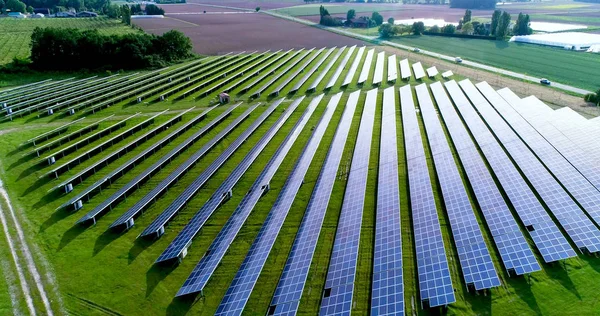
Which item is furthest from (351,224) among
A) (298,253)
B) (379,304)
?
(379,304)

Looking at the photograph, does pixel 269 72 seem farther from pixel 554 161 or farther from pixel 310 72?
pixel 554 161

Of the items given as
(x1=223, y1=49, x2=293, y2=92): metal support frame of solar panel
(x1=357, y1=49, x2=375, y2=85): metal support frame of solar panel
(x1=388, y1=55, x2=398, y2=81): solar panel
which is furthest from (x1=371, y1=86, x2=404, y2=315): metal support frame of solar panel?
(x1=223, y1=49, x2=293, y2=92): metal support frame of solar panel

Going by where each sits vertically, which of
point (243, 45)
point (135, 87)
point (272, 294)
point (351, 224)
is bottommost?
point (272, 294)

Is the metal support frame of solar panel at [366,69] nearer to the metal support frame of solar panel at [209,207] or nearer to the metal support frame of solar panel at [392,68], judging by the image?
the metal support frame of solar panel at [392,68]

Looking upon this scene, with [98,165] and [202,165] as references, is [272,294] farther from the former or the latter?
[98,165]

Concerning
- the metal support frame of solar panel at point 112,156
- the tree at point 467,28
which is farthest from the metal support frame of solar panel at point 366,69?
the tree at point 467,28

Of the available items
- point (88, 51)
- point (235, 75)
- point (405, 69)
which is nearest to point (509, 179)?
point (405, 69)
